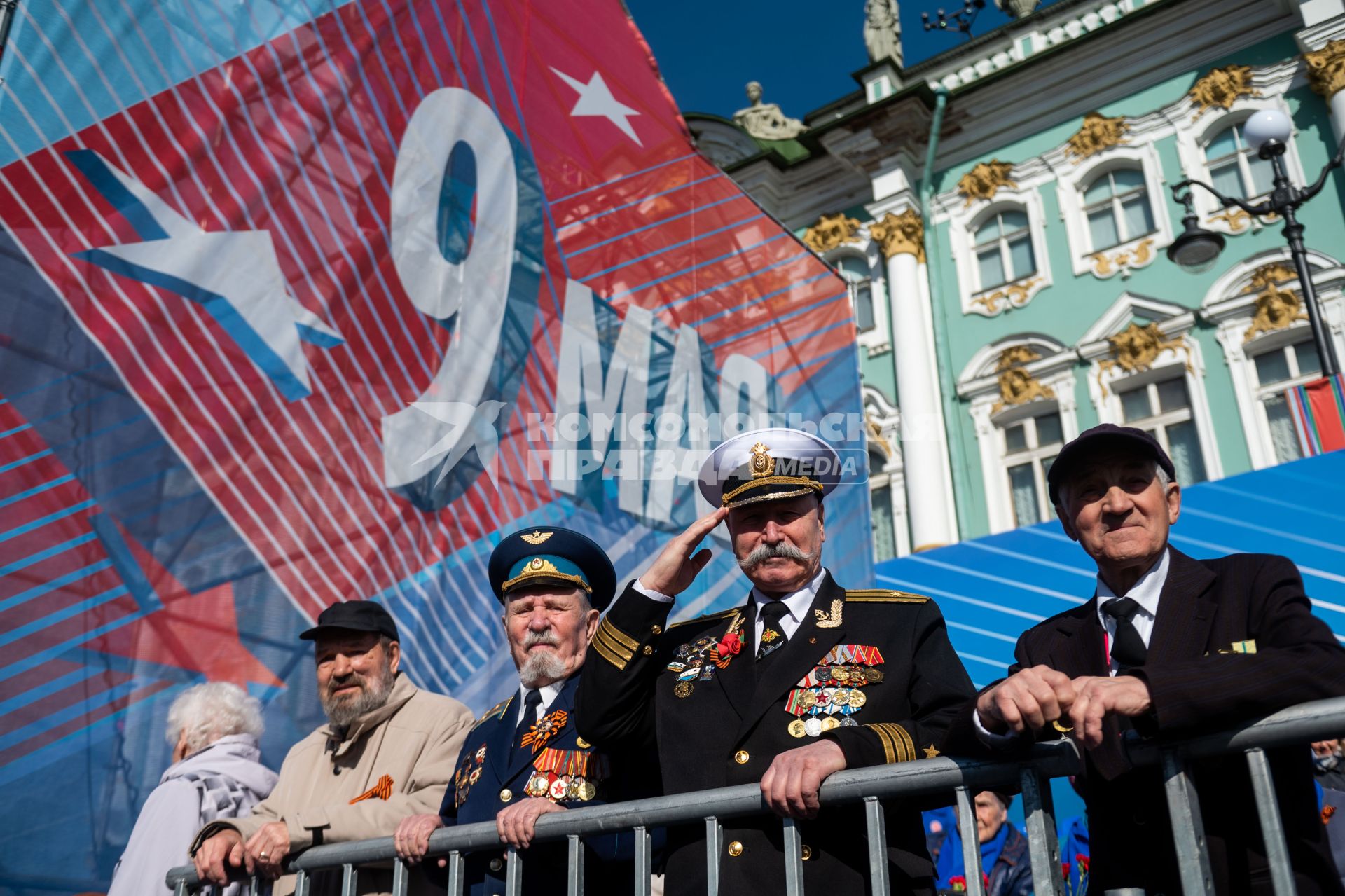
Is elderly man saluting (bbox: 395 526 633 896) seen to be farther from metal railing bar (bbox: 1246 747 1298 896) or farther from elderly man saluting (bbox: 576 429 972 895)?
metal railing bar (bbox: 1246 747 1298 896)

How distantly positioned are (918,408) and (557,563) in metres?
11.6

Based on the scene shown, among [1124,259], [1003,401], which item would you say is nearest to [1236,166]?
[1124,259]

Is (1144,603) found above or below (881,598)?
below

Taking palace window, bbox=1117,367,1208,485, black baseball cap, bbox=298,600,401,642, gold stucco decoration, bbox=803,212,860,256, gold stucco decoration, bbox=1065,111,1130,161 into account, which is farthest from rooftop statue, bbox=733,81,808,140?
black baseball cap, bbox=298,600,401,642

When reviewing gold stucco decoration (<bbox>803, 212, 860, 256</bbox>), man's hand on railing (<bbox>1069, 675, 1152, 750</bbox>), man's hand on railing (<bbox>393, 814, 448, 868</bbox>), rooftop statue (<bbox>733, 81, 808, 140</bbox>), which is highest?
rooftop statue (<bbox>733, 81, 808, 140</bbox>)

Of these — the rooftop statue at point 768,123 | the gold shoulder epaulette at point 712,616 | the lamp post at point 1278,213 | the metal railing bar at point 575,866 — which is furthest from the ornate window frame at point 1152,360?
the metal railing bar at point 575,866

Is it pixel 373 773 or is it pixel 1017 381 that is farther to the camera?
pixel 1017 381

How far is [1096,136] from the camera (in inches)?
550

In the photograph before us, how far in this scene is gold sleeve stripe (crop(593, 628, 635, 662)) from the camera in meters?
2.68

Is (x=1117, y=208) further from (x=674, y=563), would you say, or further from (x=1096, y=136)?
(x=674, y=563)

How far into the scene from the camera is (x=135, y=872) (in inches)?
149

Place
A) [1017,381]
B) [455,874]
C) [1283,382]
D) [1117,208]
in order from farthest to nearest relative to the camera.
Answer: [1017,381], [1117,208], [1283,382], [455,874]

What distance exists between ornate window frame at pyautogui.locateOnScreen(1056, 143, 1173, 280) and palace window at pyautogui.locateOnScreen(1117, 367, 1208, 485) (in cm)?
146

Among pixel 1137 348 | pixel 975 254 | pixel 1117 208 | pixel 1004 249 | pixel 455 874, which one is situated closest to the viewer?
pixel 455 874
